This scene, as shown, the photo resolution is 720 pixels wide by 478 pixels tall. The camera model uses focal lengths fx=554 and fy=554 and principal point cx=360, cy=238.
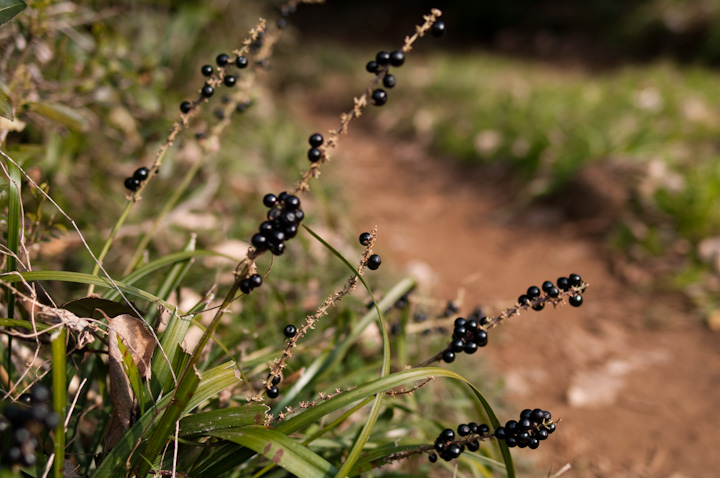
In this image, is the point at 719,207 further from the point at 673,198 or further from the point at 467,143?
the point at 467,143

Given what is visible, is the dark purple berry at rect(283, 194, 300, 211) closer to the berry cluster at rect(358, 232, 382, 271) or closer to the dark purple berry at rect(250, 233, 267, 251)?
the dark purple berry at rect(250, 233, 267, 251)

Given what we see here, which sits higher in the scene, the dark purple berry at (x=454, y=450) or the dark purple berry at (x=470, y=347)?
the dark purple berry at (x=470, y=347)

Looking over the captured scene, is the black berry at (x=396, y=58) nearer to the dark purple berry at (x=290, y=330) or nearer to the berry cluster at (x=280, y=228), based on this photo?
the berry cluster at (x=280, y=228)

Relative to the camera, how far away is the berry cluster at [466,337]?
1108 mm

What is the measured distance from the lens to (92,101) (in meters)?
2.15

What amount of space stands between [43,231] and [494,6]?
1116cm

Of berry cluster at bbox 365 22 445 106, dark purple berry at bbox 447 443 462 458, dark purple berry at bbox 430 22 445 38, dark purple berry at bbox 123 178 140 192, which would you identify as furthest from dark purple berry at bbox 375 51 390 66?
dark purple berry at bbox 447 443 462 458

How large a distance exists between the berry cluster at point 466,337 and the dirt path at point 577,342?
12cm

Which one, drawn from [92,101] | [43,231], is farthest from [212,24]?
[43,231]

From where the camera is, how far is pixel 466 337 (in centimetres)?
A: 114

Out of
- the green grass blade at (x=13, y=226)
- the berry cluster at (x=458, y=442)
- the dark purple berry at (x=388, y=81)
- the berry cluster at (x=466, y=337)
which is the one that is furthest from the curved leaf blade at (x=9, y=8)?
the berry cluster at (x=458, y=442)

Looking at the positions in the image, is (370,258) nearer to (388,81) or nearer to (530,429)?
(388,81)

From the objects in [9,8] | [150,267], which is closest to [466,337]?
[150,267]

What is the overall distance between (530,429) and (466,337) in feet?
0.69
